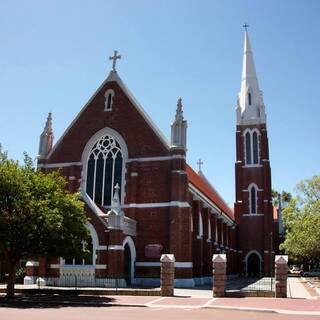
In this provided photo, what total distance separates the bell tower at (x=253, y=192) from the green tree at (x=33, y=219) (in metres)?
37.0

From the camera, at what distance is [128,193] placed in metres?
35.2

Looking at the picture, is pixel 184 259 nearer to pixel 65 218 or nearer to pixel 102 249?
pixel 102 249

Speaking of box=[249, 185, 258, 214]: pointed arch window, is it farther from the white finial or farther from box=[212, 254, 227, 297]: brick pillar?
box=[212, 254, 227, 297]: brick pillar

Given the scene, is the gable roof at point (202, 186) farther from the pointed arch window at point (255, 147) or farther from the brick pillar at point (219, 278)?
the brick pillar at point (219, 278)

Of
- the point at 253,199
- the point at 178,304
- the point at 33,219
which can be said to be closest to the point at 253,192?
the point at 253,199

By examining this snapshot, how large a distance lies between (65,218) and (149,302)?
20.9 feet

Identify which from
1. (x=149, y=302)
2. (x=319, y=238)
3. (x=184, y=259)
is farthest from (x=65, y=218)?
(x=319, y=238)

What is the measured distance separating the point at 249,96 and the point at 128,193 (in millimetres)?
34093

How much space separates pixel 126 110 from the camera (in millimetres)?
37312

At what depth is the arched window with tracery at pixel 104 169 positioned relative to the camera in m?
36.1

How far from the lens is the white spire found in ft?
202

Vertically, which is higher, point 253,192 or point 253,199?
point 253,192

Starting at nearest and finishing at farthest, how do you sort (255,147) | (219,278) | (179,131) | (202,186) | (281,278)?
(281,278) < (219,278) < (179,131) < (202,186) < (255,147)

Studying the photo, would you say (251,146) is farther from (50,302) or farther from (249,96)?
(50,302)
